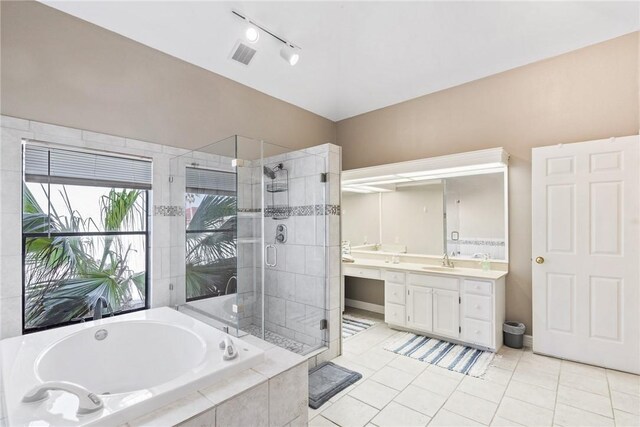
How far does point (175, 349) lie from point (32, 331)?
1078 millimetres

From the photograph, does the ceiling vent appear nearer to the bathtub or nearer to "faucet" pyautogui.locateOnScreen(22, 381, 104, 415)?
the bathtub

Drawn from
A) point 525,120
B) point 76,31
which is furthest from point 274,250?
point 525,120

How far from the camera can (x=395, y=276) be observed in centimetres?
371

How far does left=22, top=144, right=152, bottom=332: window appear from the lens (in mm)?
2293

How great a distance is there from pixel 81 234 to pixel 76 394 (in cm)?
159

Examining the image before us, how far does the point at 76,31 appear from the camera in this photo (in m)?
2.47

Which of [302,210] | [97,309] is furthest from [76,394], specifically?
[302,210]

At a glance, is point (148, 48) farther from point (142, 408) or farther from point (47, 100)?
point (142, 408)

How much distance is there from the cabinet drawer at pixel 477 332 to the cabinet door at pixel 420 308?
37 centimetres

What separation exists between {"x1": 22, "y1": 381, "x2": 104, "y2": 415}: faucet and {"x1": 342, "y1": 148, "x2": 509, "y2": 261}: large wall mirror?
11.5ft

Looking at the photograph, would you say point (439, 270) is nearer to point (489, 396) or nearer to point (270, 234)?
point (489, 396)

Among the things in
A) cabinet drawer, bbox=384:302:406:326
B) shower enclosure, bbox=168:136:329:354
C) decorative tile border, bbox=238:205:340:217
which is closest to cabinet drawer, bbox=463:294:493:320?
cabinet drawer, bbox=384:302:406:326

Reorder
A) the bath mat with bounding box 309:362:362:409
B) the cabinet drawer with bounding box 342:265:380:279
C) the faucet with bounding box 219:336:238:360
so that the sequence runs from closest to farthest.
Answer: the faucet with bounding box 219:336:238:360, the bath mat with bounding box 309:362:362:409, the cabinet drawer with bounding box 342:265:380:279

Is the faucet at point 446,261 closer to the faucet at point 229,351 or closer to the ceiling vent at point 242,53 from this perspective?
the faucet at point 229,351
